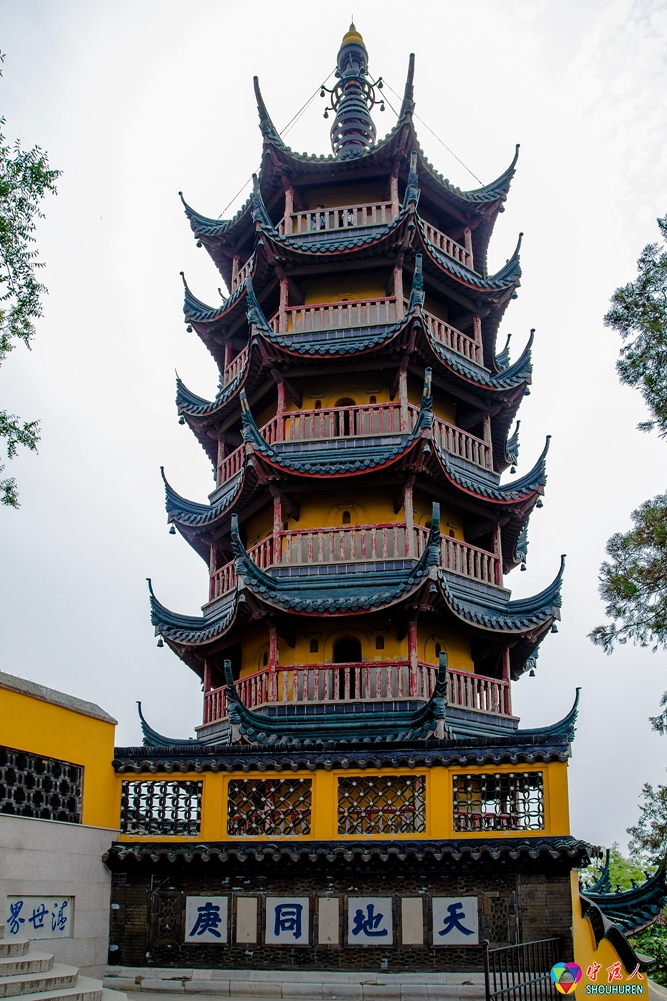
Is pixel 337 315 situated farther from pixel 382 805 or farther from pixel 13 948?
pixel 13 948

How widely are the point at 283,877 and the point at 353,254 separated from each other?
9.85 m

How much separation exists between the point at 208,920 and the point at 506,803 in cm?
322

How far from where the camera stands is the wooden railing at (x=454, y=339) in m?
15.5

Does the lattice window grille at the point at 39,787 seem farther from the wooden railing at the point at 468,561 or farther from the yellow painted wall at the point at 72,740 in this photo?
the wooden railing at the point at 468,561

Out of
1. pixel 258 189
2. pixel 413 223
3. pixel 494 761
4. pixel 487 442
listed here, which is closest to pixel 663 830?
pixel 494 761

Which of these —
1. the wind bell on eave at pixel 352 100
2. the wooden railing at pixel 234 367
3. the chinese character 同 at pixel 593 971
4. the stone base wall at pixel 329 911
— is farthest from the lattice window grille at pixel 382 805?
the wind bell on eave at pixel 352 100

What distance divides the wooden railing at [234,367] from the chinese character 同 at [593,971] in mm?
10261

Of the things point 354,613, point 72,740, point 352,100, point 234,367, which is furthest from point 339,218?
point 72,740

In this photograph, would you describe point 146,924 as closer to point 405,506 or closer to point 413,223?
point 405,506

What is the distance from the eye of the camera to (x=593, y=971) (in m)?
10.5

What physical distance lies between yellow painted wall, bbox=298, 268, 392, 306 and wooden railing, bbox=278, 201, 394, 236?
2.64 ft

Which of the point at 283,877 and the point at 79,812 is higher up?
the point at 79,812

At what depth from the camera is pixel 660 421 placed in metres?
8.53

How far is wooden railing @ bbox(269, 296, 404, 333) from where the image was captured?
15.1 metres
